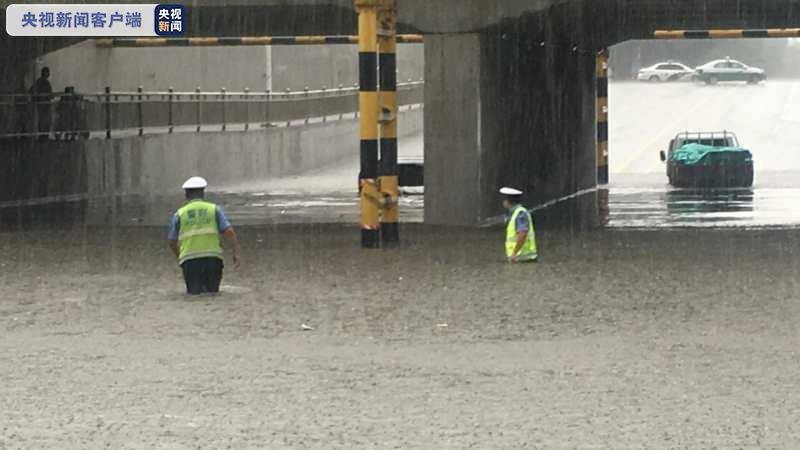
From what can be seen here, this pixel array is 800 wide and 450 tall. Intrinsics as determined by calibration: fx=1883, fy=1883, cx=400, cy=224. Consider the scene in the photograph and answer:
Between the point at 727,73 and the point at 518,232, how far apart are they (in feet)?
268

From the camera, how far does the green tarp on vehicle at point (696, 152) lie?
43.5 metres

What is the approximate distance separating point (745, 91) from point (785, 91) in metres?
2.35

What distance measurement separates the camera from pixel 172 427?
1057cm

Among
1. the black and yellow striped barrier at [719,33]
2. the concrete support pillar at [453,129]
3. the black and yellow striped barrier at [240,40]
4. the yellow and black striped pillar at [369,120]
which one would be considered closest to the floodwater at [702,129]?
the concrete support pillar at [453,129]

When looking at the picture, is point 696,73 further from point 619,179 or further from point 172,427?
point 172,427

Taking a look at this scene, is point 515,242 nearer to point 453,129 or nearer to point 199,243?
point 199,243

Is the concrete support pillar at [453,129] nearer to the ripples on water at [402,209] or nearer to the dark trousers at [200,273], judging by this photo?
the ripples on water at [402,209]

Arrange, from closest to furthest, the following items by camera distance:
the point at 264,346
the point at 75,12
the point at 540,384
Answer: the point at 540,384 → the point at 264,346 → the point at 75,12

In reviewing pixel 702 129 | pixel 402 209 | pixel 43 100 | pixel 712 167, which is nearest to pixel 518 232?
pixel 402 209

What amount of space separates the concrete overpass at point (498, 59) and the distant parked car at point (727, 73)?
60608 mm

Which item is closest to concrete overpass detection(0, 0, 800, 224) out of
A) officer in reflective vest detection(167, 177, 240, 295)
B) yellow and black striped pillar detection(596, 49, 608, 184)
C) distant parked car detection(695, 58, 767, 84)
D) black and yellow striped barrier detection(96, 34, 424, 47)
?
black and yellow striped barrier detection(96, 34, 424, 47)

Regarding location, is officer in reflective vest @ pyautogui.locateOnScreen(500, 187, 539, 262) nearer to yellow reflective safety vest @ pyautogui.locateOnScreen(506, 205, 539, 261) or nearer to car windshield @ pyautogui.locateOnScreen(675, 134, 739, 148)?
yellow reflective safety vest @ pyautogui.locateOnScreen(506, 205, 539, 261)

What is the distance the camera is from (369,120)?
78.7ft

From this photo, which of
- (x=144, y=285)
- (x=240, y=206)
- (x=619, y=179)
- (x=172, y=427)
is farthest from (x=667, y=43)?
(x=172, y=427)
